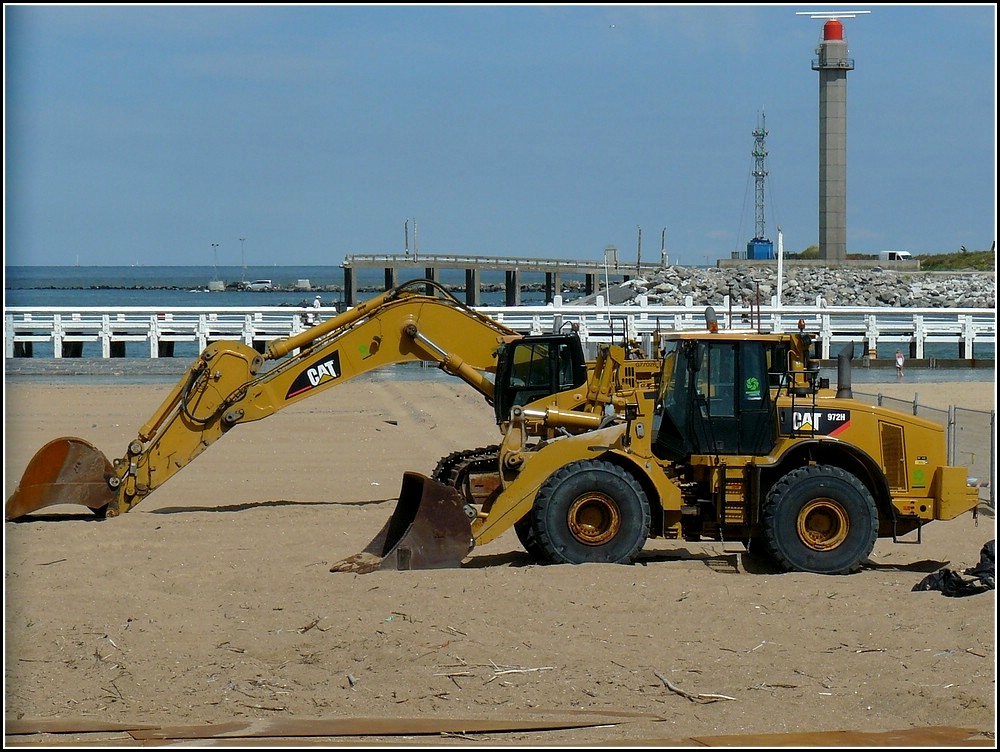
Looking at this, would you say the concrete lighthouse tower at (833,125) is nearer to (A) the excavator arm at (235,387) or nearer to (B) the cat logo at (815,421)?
(A) the excavator arm at (235,387)

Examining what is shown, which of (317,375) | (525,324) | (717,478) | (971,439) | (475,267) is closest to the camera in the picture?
(717,478)

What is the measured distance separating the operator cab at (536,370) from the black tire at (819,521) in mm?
4521

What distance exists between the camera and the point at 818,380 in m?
12.6

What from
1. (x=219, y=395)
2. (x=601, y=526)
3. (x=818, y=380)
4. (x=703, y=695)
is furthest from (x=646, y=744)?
(x=219, y=395)

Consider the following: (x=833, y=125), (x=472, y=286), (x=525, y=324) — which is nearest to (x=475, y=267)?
(x=472, y=286)

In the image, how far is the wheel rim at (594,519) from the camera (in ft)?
40.3

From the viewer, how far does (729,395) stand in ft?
41.2

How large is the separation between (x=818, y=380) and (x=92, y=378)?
24.8 m

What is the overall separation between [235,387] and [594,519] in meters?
5.02

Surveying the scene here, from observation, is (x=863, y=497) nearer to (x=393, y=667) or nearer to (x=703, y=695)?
(x=703, y=695)

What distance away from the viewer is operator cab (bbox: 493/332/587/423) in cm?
1634

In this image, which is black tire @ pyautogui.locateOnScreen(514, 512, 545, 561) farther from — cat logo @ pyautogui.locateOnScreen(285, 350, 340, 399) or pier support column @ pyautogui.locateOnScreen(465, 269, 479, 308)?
pier support column @ pyautogui.locateOnScreen(465, 269, 479, 308)

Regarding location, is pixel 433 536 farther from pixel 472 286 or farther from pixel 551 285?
pixel 551 285

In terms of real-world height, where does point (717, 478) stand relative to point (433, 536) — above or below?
above
